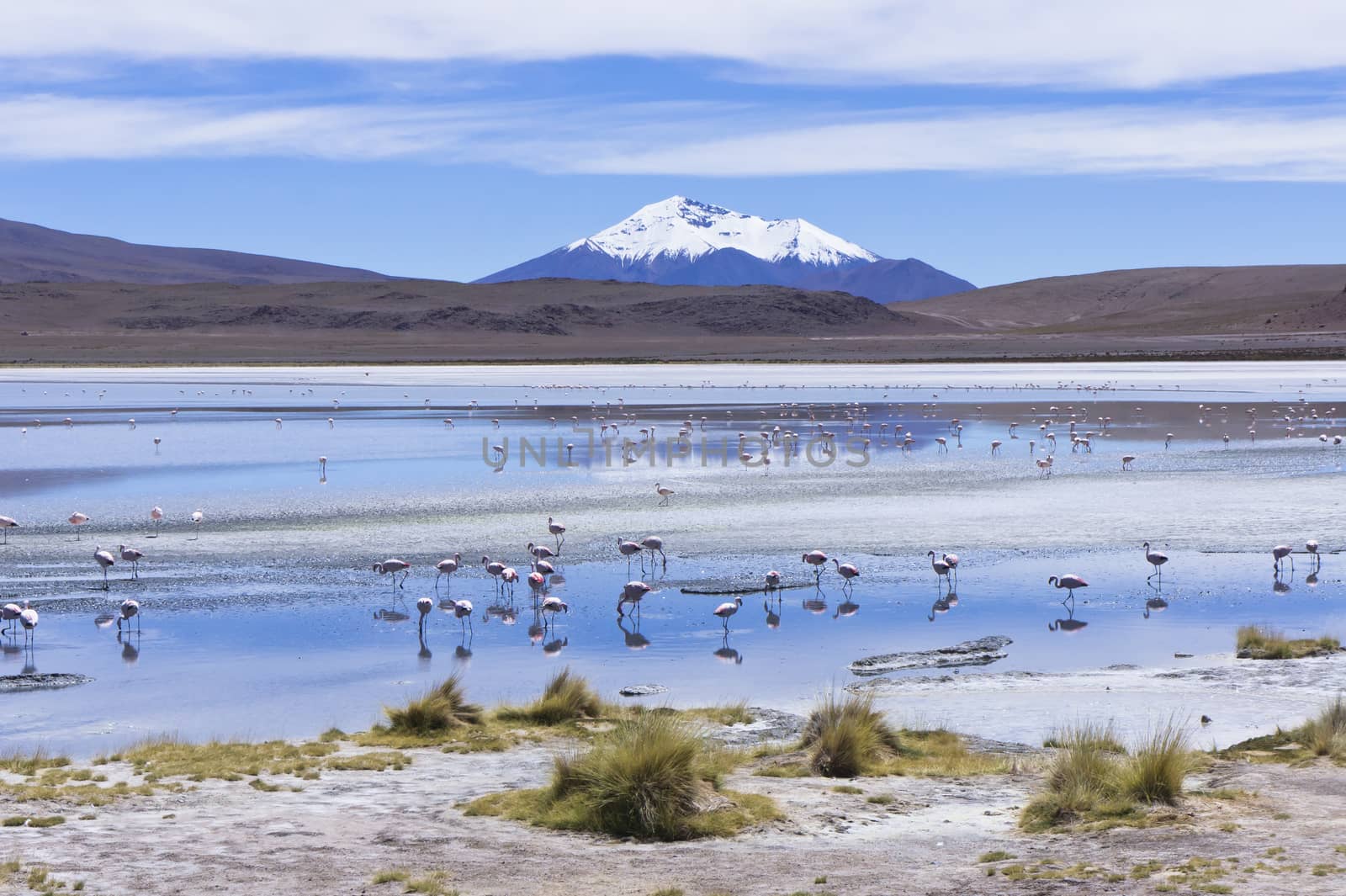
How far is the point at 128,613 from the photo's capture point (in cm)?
1292

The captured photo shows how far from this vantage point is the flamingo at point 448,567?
14945 millimetres

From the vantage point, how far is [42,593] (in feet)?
48.2

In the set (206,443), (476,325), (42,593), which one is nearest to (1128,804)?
(42,593)

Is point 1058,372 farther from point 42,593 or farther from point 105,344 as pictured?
point 105,344

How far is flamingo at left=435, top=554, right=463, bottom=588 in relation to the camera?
14.9 meters

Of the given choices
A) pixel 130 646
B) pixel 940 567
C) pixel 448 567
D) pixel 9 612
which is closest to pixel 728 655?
pixel 940 567

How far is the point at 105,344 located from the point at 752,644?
9604 cm

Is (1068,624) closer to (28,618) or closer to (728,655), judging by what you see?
(728,655)

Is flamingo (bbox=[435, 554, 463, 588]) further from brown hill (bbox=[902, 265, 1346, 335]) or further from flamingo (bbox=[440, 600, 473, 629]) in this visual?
brown hill (bbox=[902, 265, 1346, 335])

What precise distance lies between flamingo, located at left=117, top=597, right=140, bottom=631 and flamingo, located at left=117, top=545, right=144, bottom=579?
186 cm

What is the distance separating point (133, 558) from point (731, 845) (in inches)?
388

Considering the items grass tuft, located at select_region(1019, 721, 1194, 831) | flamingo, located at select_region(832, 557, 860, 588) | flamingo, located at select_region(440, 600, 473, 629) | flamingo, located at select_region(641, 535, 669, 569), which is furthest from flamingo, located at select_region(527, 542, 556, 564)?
grass tuft, located at select_region(1019, 721, 1194, 831)

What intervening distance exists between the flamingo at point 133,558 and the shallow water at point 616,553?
0.41 feet

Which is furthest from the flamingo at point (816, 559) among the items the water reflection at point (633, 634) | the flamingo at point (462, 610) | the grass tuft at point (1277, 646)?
the grass tuft at point (1277, 646)
